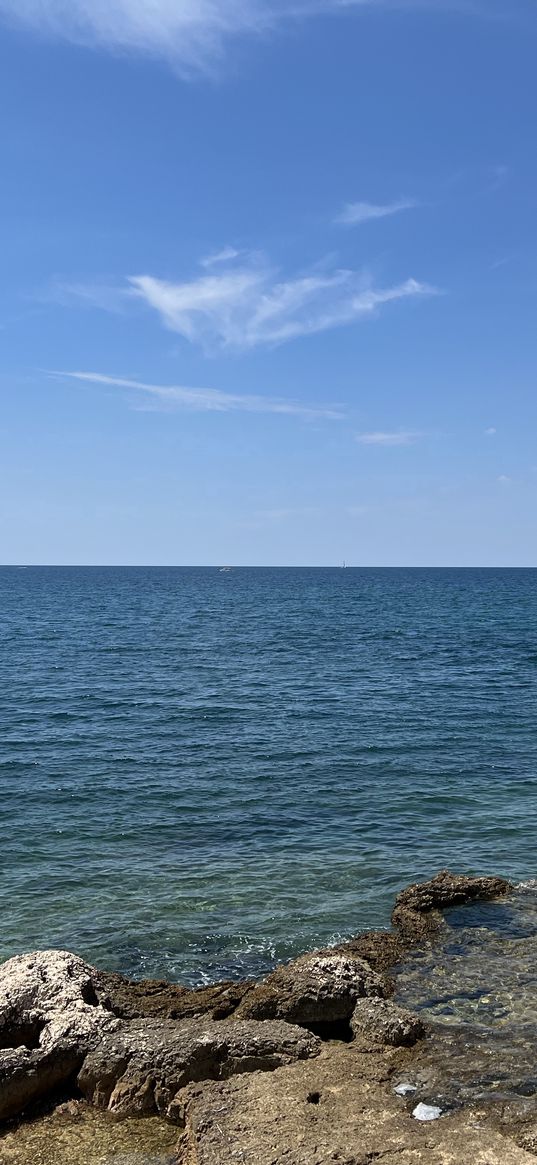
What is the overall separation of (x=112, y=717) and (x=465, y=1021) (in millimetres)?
27688

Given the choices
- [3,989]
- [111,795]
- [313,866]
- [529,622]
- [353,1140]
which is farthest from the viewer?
[529,622]

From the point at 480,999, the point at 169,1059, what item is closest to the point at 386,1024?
the point at 480,999

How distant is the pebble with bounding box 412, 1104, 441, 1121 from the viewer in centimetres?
1010

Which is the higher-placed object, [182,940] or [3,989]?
[3,989]

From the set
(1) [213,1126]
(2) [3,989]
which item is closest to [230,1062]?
(1) [213,1126]

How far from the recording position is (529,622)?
93500 millimetres

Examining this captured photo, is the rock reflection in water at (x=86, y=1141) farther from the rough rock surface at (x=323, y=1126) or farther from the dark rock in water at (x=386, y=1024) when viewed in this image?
the dark rock in water at (x=386, y=1024)

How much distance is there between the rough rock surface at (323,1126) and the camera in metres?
9.12

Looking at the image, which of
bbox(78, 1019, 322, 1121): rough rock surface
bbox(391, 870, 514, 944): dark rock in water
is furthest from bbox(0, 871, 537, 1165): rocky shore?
bbox(391, 870, 514, 944): dark rock in water

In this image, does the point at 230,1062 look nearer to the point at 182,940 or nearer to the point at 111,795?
the point at 182,940

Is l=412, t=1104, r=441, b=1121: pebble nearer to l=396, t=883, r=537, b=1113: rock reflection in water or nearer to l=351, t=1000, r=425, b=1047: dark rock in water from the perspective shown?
l=396, t=883, r=537, b=1113: rock reflection in water

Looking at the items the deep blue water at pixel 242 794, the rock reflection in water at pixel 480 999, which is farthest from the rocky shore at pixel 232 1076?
the deep blue water at pixel 242 794

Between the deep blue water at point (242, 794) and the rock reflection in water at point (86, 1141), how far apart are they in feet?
15.1

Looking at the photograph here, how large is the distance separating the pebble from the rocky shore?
0.08 feet
